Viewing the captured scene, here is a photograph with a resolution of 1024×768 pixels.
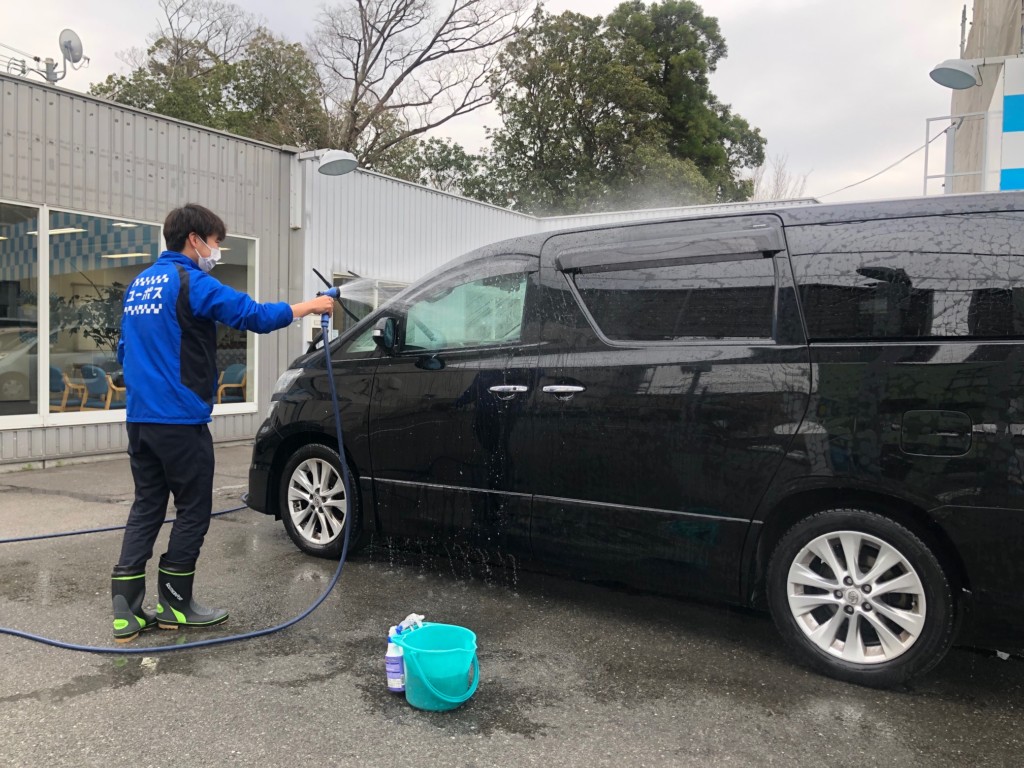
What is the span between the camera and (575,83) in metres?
28.8

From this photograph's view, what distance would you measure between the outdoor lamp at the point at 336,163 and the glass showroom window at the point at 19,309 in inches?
120

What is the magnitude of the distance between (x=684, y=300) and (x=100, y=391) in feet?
23.3

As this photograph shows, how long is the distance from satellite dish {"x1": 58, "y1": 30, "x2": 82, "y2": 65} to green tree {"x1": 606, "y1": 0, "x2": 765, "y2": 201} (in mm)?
23219

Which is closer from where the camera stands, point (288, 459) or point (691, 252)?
point (691, 252)

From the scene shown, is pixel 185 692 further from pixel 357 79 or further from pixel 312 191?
pixel 357 79

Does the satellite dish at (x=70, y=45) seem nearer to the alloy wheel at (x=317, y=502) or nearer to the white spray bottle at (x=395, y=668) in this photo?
the alloy wheel at (x=317, y=502)

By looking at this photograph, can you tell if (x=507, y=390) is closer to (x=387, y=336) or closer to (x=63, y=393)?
(x=387, y=336)

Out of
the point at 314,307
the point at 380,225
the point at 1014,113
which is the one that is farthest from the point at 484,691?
the point at 380,225

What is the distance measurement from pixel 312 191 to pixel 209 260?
6.79 m

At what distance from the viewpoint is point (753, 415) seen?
10.9 feet

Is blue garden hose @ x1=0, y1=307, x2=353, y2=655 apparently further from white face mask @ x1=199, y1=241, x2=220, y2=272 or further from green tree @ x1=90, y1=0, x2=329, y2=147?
green tree @ x1=90, y1=0, x2=329, y2=147

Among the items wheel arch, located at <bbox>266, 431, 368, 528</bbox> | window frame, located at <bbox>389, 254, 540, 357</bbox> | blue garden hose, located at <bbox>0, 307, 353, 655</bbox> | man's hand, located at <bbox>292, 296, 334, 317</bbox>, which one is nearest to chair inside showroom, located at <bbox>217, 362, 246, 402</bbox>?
A: wheel arch, located at <bbox>266, 431, 368, 528</bbox>

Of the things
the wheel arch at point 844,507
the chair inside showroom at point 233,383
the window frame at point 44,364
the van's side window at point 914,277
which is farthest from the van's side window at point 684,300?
the chair inside showroom at point 233,383

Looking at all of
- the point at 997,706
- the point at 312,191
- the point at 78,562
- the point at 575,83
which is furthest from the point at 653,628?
the point at 575,83
